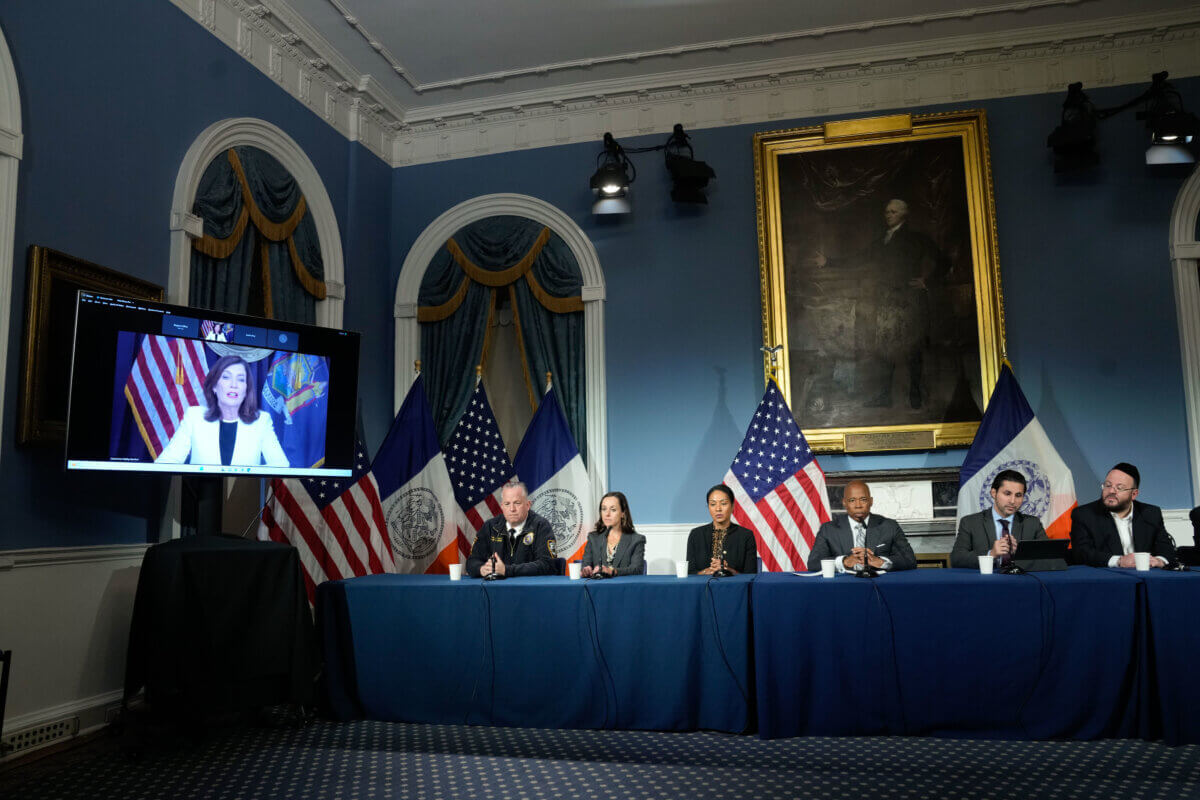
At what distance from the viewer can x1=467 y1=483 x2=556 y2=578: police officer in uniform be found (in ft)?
17.1

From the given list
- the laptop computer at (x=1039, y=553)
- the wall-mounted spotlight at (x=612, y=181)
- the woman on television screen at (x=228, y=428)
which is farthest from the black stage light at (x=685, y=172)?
the laptop computer at (x=1039, y=553)

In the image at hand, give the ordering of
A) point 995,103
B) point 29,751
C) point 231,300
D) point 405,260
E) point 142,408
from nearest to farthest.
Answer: point 29,751 → point 142,408 → point 231,300 → point 995,103 → point 405,260

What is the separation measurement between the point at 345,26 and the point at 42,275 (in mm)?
3071

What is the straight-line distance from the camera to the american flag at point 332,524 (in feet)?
18.0

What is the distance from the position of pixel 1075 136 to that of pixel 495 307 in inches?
177

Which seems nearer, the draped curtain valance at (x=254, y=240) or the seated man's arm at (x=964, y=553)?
the seated man's arm at (x=964, y=553)

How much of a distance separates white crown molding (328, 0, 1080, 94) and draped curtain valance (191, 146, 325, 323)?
124 cm

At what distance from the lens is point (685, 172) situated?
678 centimetres

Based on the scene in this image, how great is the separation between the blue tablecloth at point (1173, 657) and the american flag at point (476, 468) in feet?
13.2

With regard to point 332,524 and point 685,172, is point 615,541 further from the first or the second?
point 685,172

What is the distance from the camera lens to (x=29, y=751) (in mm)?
4066

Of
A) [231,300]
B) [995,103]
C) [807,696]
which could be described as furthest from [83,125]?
[995,103]

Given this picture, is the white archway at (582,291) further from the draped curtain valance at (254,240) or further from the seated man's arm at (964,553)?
the seated man's arm at (964,553)

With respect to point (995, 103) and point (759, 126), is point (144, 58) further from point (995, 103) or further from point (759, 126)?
point (995, 103)
